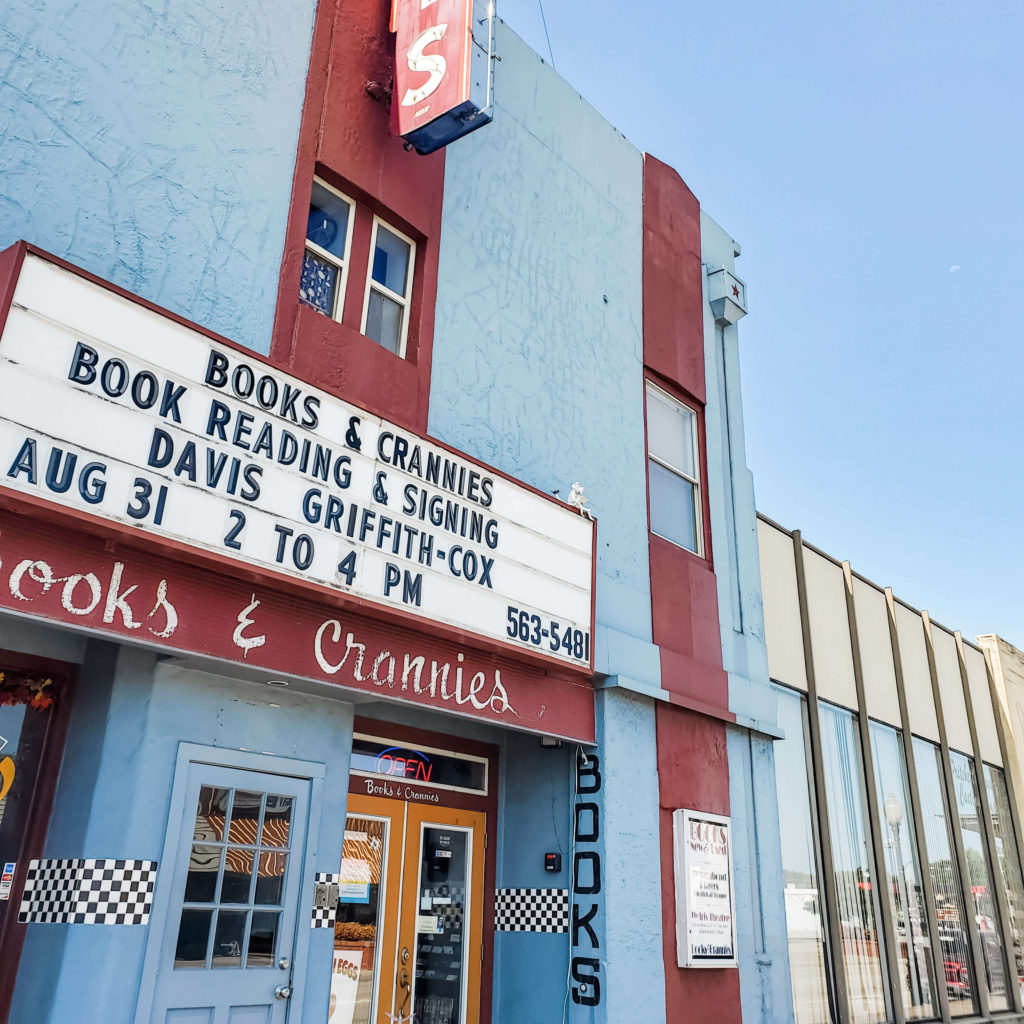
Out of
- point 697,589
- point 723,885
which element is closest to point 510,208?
point 697,589

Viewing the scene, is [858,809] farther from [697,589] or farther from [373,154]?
[373,154]

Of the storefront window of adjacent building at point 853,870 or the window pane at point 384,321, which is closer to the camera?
the window pane at point 384,321

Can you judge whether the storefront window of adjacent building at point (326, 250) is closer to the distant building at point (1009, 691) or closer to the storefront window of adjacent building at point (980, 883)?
the storefront window of adjacent building at point (980, 883)

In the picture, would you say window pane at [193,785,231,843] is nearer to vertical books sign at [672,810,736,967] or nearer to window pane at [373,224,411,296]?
window pane at [373,224,411,296]

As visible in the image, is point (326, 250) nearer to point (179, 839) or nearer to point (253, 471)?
point (253, 471)

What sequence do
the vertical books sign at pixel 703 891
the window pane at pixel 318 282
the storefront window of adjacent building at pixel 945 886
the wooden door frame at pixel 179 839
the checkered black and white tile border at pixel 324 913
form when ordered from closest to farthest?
the wooden door frame at pixel 179 839
the checkered black and white tile border at pixel 324 913
the window pane at pixel 318 282
the vertical books sign at pixel 703 891
the storefront window of adjacent building at pixel 945 886

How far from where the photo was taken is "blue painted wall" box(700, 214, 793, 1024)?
9297 mm

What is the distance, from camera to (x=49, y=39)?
6.00m

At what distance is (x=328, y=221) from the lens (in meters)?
7.67

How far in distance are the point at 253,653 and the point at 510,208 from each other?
5.31 metres

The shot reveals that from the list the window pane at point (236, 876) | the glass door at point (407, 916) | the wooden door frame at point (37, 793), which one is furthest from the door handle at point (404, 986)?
the wooden door frame at point (37, 793)

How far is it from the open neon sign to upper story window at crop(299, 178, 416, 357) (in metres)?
3.34

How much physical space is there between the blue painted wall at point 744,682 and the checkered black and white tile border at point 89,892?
5.79m

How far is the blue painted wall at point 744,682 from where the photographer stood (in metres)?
9.30
